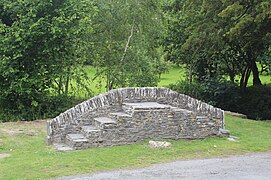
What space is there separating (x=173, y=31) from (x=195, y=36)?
16.2 feet

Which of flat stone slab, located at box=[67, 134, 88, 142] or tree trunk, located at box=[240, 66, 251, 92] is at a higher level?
tree trunk, located at box=[240, 66, 251, 92]

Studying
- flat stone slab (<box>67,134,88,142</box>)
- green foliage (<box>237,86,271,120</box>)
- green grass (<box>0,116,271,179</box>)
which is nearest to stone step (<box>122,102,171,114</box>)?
green grass (<box>0,116,271,179</box>)

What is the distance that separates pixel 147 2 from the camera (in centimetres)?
2144

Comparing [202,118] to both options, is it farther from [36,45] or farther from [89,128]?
[36,45]

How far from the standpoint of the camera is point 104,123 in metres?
11.2

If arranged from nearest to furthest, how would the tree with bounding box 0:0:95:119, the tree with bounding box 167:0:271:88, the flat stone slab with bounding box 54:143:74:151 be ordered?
the flat stone slab with bounding box 54:143:74:151 < the tree with bounding box 167:0:271:88 < the tree with bounding box 0:0:95:119

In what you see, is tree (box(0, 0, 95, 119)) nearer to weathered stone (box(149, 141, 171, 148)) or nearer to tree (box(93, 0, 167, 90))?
tree (box(93, 0, 167, 90))

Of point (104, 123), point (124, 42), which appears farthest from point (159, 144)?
point (124, 42)

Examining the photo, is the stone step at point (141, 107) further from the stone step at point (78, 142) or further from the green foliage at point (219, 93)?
the green foliage at point (219, 93)

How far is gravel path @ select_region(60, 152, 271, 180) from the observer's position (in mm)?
8289

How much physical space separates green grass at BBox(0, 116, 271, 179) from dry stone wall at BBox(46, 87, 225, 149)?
12.4 inches

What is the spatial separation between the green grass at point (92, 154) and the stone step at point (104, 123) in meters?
0.56

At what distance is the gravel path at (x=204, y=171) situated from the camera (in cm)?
829

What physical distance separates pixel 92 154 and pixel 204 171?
278 cm
